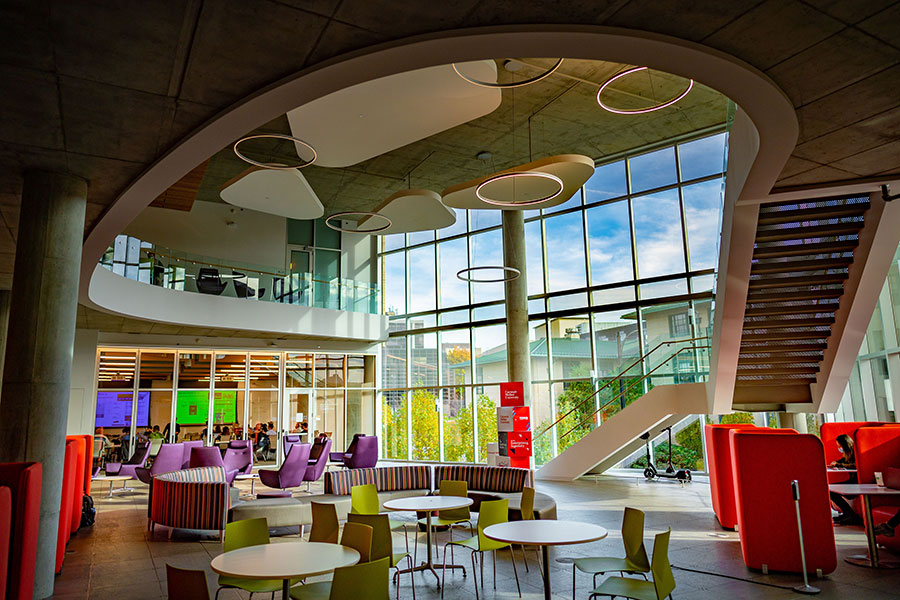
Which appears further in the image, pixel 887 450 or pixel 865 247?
pixel 887 450

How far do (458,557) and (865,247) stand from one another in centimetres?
663

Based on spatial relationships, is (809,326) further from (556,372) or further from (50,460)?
(50,460)

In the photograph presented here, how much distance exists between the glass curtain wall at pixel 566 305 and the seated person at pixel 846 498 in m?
2.79

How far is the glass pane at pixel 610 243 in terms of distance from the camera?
54.1ft

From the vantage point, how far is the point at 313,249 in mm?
21734

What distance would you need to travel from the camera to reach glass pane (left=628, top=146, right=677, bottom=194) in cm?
1603

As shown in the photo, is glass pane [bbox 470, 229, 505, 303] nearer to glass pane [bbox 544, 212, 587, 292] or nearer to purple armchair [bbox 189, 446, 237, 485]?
glass pane [bbox 544, 212, 587, 292]

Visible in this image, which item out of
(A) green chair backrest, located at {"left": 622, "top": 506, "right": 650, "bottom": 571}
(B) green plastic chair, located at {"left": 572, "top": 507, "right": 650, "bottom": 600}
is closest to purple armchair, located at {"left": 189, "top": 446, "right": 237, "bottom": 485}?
(B) green plastic chair, located at {"left": 572, "top": 507, "right": 650, "bottom": 600}

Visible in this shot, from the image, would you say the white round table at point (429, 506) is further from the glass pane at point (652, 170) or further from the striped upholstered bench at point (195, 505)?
the glass pane at point (652, 170)

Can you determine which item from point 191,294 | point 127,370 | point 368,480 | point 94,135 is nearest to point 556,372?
point 368,480

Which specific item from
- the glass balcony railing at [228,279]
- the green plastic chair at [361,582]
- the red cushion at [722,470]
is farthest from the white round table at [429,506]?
the glass balcony railing at [228,279]

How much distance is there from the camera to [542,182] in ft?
41.4

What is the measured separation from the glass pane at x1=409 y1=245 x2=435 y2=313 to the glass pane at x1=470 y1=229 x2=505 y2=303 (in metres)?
1.82

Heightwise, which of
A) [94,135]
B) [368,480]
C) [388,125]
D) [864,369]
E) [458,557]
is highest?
[388,125]
